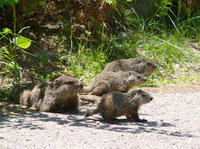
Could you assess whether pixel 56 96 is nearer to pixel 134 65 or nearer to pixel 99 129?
pixel 99 129

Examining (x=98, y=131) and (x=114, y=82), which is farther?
(x=114, y=82)

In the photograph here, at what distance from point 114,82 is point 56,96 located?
2.31 m

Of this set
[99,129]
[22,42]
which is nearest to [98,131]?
[99,129]

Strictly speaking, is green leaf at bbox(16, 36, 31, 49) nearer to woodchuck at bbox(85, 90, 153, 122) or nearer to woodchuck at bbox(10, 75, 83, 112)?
woodchuck at bbox(10, 75, 83, 112)

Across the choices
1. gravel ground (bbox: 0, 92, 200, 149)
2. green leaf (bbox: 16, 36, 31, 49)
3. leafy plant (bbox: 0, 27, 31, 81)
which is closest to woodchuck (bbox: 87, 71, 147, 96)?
gravel ground (bbox: 0, 92, 200, 149)

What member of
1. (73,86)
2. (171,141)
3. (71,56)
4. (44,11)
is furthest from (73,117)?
(44,11)

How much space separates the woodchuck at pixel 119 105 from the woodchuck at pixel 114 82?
2489mm

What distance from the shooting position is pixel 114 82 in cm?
→ 925

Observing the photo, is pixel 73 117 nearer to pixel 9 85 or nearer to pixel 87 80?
pixel 9 85

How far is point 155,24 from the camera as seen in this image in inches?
542

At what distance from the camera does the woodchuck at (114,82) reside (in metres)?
9.12

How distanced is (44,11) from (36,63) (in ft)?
7.35

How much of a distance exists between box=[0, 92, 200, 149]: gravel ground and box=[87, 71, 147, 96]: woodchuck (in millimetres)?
1509

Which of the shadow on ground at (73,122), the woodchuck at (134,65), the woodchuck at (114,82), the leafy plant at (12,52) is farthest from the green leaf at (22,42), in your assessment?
the woodchuck at (134,65)
